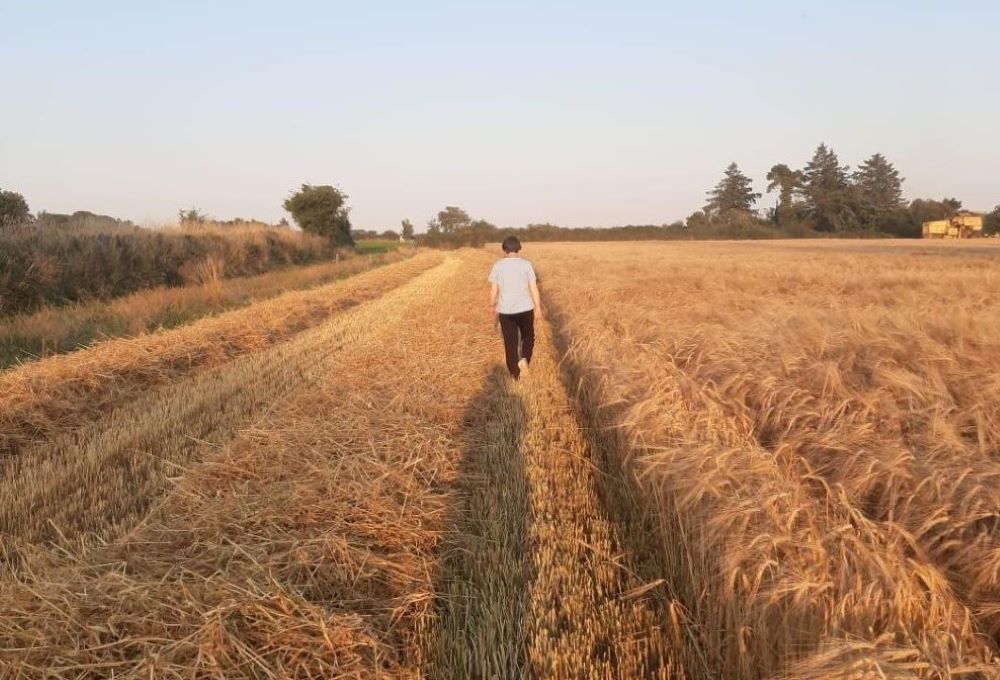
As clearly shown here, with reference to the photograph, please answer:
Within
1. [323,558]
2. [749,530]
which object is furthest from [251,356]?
[749,530]

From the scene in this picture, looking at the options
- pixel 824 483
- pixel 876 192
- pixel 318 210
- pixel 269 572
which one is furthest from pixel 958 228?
pixel 269 572

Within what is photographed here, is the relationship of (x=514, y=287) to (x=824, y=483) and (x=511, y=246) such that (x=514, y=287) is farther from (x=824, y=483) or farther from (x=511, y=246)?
(x=824, y=483)

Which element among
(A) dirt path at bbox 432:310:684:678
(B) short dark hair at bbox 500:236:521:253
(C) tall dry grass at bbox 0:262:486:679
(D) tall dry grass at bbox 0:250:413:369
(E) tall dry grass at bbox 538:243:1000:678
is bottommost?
(A) dirt path at bbox 432:310:684:678

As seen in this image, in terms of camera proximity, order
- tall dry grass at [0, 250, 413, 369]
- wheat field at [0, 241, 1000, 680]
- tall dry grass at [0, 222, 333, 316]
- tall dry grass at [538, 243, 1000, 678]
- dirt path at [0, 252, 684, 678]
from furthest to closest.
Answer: tall dry grass at [0, 222, 333, 316] < tall dry grass at [0, 250, 413, 369] < dirt path at [0, 252, 684, 678] < wheat field at [0, 241, 1000, 680] < tall dry grass at [538, 243, 1000, 678]

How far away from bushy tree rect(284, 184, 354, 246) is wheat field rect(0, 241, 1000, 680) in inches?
1584

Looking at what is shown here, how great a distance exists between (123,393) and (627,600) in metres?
6.81

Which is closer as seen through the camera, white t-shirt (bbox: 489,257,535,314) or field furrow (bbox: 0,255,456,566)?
field furrow (bbox: 0,255,456,566)

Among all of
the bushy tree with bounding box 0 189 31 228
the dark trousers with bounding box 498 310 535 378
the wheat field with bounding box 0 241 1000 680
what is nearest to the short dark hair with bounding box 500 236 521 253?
the dark trousers with bounding box 498 310 535 378

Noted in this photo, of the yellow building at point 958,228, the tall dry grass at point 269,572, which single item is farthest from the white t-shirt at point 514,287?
the yellow building at point 958,228

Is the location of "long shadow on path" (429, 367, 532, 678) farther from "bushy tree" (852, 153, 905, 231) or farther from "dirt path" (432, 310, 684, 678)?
"bushy tree" (852, 153, 905, 231)

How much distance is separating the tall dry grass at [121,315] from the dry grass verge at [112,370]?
1.13 m

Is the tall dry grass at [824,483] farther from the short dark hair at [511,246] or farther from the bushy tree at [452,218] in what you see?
the bushy tree at [452,218]

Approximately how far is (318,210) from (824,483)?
4622 centimetres

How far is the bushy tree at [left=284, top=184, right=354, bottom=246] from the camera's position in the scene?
4475 centimetres
